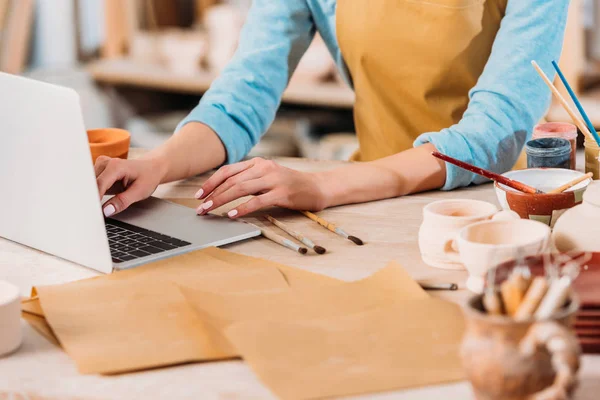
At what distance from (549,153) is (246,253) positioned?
0.48 m

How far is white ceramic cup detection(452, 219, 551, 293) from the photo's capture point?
3.17 feet

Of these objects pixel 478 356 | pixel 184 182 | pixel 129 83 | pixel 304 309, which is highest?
pixel 478 356

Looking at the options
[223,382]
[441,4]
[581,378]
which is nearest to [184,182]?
[441,4]

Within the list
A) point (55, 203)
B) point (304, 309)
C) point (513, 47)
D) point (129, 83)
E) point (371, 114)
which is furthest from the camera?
point (129, 83)

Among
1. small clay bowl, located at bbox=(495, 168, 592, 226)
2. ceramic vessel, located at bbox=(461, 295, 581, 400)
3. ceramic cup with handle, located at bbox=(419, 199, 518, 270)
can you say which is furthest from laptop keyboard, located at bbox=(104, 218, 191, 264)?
ceramic vessel, located at bbox=(461, 295, 581, 400)

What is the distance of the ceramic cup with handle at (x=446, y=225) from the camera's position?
3.48ft

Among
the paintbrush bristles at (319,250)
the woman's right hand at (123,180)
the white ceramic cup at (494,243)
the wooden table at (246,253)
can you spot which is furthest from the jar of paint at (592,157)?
the woman's right hand at (123,180)

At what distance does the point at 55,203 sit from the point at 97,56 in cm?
247

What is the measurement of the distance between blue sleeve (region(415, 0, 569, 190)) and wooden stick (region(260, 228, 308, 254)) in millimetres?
333

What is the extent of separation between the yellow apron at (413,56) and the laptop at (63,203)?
564 millimetres

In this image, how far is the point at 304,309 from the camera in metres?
0.97

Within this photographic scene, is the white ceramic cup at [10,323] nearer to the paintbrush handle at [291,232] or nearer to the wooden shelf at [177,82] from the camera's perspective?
the paintbrush handle at [291,232]

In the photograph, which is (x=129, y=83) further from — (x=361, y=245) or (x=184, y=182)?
(x=361, y=245)

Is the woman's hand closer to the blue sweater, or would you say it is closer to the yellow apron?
the blue sweater
